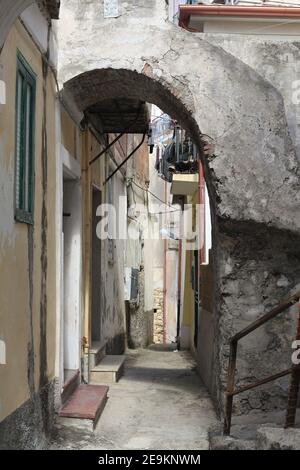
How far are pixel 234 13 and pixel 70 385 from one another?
4455mm

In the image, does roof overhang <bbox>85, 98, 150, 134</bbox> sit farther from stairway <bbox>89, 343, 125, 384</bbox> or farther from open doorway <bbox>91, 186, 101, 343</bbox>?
stairway <bbox>89, 343, 125, 384</bbox>

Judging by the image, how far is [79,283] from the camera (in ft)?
21.4

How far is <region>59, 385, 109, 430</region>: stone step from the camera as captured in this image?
5.28 meters

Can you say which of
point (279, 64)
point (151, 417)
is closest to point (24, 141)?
point (279, 64)

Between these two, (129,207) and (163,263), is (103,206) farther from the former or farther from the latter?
(163,263)

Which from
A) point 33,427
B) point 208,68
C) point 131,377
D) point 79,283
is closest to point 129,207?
point 131,377

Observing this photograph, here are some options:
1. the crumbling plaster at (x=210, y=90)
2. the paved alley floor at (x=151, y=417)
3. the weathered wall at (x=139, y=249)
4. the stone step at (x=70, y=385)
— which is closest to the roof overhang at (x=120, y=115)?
the crumbling plaster at (x=210, y=90)

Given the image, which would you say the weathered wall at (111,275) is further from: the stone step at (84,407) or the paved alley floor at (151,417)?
the stone step at (84,407)

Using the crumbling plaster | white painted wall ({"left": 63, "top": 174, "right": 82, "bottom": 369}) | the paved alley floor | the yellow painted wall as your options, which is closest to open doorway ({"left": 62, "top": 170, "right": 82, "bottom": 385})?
white painted wall ({"left": 63, "top": 174, "right": 82, "bottom": 369})

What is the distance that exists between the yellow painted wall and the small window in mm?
113

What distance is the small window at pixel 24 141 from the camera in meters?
4.17

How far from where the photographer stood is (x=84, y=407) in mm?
5543

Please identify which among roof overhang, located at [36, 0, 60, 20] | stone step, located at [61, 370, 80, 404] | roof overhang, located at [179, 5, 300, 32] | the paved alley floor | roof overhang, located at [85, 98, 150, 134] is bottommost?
the paved alley floor
